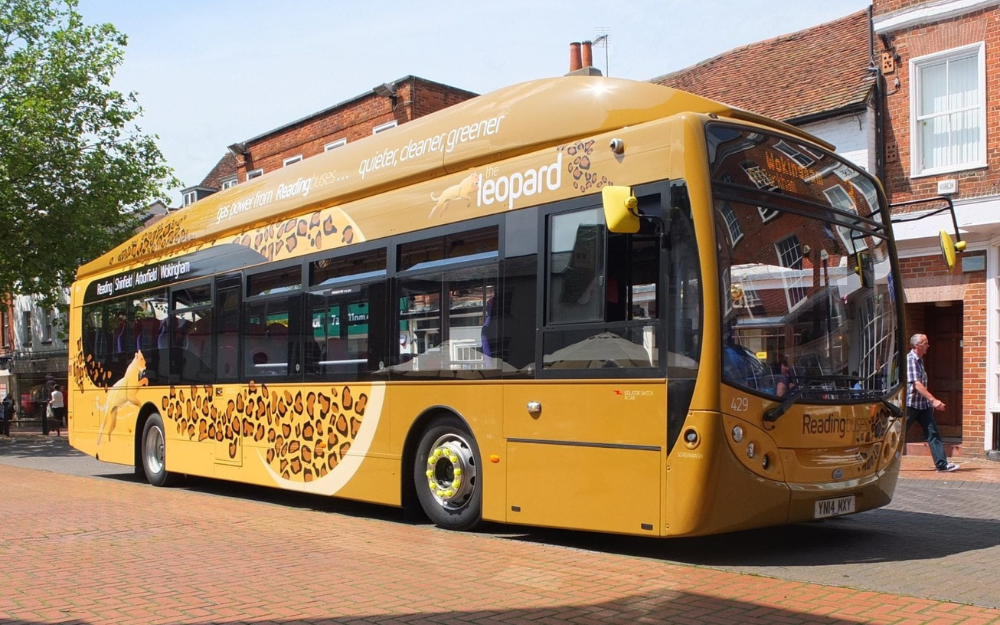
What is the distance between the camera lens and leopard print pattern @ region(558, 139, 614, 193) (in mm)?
7371

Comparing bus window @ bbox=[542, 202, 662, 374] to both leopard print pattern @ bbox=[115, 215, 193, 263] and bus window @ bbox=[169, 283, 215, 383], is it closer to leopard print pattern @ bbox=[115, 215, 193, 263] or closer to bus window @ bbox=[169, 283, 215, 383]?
bus window @ bbox=[169, 283, 215, 383]

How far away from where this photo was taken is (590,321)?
7.20 m

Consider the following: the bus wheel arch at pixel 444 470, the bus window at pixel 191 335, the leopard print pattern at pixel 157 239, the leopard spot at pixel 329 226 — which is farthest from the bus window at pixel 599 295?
the leopard print pattern at pixel 157 239

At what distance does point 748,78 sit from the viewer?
20.8 m

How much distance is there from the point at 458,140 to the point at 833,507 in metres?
4.25

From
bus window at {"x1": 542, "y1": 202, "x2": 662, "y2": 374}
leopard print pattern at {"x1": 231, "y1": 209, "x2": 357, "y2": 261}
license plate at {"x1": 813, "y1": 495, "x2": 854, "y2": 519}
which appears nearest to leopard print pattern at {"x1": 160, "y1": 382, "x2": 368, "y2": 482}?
leopard print pattern at {"x1": 231, "y1": 209, "x2": 357, "y2": 261}

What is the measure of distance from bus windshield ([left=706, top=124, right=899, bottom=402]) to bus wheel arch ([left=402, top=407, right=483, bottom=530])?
2503 mm

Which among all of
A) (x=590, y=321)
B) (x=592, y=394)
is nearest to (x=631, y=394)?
(x=592, y=394)

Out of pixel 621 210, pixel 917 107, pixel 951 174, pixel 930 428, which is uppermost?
pixel 917 107

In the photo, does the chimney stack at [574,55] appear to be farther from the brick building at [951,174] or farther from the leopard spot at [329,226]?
the leopard spot at [329,226]

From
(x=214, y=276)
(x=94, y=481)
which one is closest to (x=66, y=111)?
(x=94, y=481)

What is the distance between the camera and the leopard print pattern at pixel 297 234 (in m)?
10.2

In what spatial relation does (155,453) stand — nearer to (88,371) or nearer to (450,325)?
(88,371)

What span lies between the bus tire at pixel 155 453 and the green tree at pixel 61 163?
1526 cm
